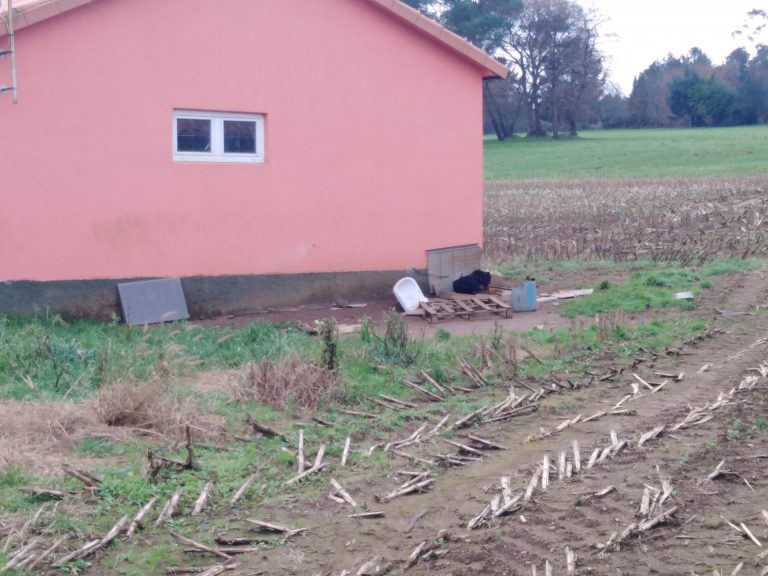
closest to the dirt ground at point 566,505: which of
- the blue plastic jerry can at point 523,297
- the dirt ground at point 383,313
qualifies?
the dirt ground at point 383,313

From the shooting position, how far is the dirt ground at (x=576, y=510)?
5.49 m

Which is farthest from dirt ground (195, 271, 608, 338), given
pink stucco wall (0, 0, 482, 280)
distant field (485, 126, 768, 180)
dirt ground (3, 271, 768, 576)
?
distant field (485, 126, 768, 180)

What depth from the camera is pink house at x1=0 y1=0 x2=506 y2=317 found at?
12.6 meters

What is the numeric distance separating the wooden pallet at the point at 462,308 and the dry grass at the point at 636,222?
5.79 metres

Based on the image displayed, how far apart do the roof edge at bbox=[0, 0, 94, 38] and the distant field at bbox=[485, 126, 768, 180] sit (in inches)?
1382

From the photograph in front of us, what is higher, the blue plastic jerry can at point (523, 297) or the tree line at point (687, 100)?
the tree line at point (687, 100)

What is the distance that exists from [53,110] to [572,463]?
28.5 feet

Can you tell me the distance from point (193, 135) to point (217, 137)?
350mm

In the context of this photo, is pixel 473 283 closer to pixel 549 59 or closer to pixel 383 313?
pixel 383 313

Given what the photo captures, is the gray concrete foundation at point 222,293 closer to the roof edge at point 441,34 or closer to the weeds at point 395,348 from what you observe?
the roof edge at point 441,34

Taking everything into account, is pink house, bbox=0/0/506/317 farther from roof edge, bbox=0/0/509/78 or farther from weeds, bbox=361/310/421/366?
weeds, bbox=361/310/421/366

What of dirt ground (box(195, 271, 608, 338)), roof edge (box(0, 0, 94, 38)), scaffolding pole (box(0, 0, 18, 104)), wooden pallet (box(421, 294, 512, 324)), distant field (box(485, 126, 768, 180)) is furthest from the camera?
distant field (box(485, 126, 768, 180))

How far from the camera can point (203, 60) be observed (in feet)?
44.4

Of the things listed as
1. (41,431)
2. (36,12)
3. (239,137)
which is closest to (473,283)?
(239,137)
